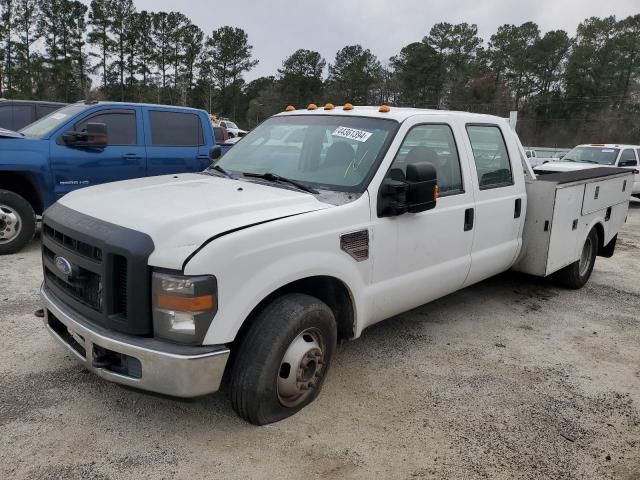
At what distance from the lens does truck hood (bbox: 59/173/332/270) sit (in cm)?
257

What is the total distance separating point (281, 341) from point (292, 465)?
2.07 ft

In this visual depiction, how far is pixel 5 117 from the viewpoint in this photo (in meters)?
9.12

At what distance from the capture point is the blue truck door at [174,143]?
7.32 m

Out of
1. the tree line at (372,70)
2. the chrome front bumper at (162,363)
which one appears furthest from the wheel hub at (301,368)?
the tree line at (372,70)

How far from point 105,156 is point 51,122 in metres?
0.82

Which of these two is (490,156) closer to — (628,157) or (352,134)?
(352,134)

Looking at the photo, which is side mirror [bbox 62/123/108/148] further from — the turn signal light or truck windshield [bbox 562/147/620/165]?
truck windshield [bbox 562/147/620/165]

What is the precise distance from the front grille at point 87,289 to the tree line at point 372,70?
54813 millimetres

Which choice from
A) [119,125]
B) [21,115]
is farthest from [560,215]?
[21,115]

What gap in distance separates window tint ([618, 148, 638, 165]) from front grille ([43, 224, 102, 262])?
14710 mm

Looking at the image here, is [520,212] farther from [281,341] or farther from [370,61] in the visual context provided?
[370,61]

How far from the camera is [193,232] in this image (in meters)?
2.59

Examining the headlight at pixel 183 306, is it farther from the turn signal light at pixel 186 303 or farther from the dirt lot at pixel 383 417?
the dirt lot at pixel 383 417

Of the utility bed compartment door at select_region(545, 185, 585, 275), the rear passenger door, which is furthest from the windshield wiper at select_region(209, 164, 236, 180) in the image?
the utility bed compartment door at select_region(545, 185, 585, 275)
